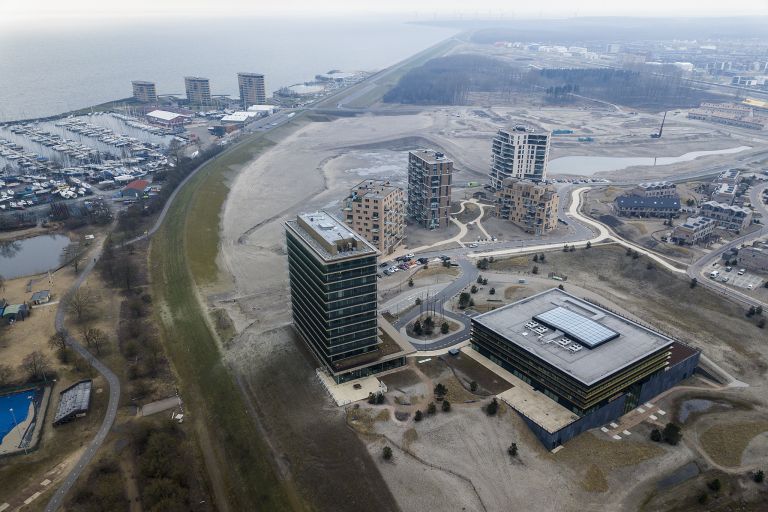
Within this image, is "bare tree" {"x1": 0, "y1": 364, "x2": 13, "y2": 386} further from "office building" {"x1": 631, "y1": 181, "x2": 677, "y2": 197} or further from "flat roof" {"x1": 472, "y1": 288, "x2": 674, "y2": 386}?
"office building" {"x1": 631, "y1": 181, "x2": 677, "y2": 197}

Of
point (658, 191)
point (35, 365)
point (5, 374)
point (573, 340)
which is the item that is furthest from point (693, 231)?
point (5, 374)

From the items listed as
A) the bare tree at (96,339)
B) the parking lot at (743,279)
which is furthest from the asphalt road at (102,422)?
the parking lot at (743,279)

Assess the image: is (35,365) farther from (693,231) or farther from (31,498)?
(693,231)

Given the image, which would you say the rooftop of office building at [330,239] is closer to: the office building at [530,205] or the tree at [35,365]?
the tree at [35,365]

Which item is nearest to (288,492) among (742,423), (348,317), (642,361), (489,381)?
(348,317)

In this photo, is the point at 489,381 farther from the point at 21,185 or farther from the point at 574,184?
the point at 21,185

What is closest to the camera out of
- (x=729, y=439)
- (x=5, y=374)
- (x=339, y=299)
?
(x=729, y=439)
